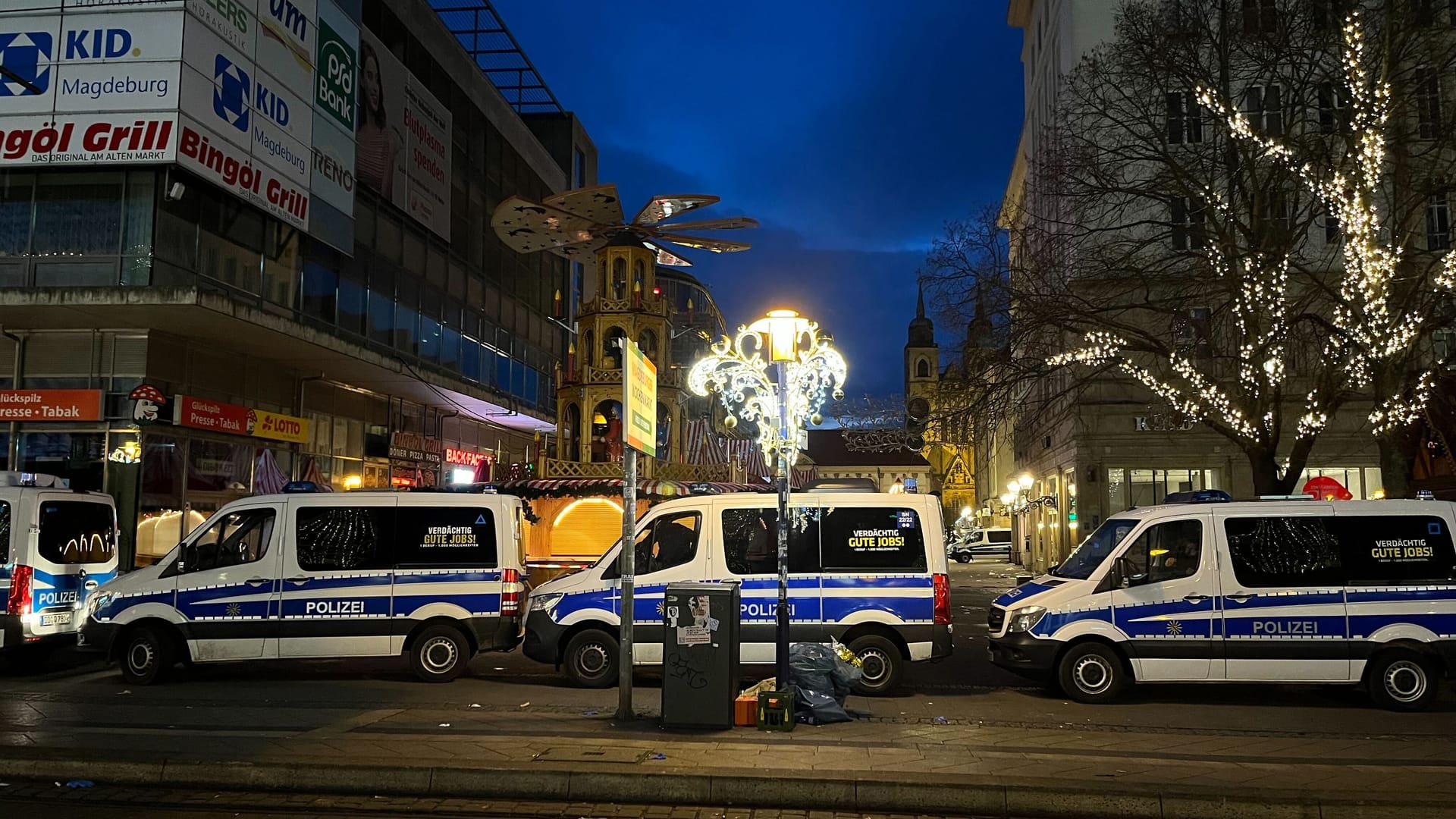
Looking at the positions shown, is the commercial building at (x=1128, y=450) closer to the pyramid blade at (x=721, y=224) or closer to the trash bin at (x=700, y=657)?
the pyramid blade at (x=721, y=224)

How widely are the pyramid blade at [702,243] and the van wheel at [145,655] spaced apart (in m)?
15.7

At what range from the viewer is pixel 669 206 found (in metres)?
23.9

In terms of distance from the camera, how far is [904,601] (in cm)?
1185

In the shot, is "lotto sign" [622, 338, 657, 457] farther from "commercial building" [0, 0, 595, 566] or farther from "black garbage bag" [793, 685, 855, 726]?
"commercial building" [0, 0, 595, 566]

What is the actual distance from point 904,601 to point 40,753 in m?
8.22

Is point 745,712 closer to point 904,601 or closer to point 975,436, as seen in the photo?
point 904,601

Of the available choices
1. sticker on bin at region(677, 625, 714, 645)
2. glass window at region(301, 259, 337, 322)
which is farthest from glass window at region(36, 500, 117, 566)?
sticker on bin at region(677, 625, 714, 645)

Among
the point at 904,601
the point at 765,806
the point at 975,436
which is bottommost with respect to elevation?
the point at 765,806

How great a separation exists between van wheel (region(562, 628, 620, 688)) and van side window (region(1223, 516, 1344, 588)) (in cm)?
697

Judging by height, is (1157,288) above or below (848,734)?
above

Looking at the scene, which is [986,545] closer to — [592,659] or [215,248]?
[215,248]

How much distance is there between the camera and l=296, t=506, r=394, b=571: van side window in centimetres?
1258

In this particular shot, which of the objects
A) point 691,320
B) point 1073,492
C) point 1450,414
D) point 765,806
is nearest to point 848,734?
point 765,806

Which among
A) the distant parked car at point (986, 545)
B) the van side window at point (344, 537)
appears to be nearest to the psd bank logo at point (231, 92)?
the van side window at point (344, 537)
